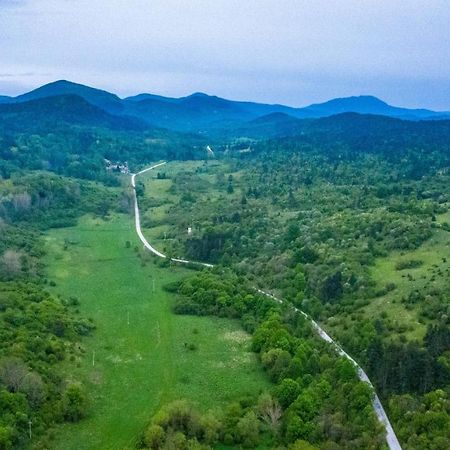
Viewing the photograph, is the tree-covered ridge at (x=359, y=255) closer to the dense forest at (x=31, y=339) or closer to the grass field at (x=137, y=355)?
the grass field at (x=137, y=355)

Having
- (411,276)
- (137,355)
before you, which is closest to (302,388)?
(137,355)

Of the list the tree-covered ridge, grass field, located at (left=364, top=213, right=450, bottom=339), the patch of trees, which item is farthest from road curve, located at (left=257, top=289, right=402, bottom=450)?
grass field, located at (left=364, top=213, right=450, bottom=339)

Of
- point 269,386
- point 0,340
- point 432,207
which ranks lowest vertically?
point 269,386

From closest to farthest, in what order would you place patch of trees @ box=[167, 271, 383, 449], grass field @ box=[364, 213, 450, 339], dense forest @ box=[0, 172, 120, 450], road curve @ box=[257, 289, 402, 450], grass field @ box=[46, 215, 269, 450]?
road curve @ box=[257, 289, 402, 450] < patch of trees @ box=[167, 271, 383, 449] < dense forest @ box=[0, 172, 120, 450] < grass field @ box=[46, 215, 269, 450] < grass field @ box=[364, 213, 450, 339]

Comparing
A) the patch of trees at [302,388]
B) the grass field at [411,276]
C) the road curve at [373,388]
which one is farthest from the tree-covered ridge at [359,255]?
the patch of trees at [302,388]

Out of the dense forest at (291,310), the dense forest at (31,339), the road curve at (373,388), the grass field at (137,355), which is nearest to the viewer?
the road curve at (373,388)

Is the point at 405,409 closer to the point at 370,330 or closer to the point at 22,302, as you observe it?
the point at 370,330

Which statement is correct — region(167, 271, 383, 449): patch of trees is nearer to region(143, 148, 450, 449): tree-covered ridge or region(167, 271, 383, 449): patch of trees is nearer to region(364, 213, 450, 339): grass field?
region(143, 148, 450, 449): tree-covered ridge

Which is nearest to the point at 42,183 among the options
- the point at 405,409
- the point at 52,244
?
the point at 52,244
